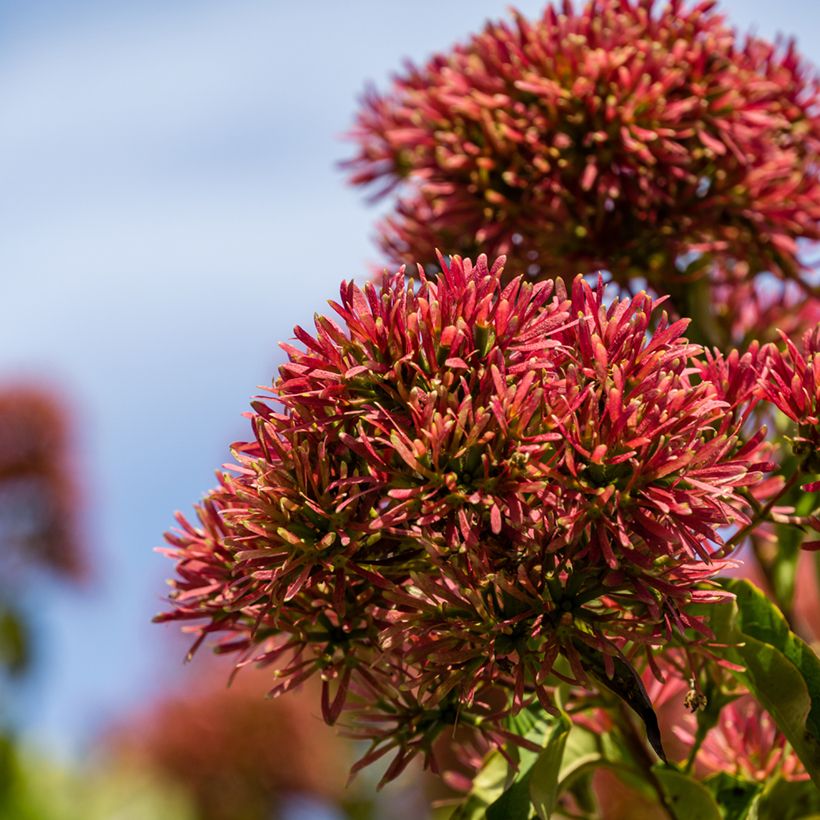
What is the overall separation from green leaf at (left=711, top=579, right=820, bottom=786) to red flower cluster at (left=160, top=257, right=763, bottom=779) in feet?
0.45

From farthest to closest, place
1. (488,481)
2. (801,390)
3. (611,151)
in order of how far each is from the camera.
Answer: (611,151)
(801,390)
(488,481)

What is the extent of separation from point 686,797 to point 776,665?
247 millimetres

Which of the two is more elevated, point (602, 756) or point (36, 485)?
point (36, 485)

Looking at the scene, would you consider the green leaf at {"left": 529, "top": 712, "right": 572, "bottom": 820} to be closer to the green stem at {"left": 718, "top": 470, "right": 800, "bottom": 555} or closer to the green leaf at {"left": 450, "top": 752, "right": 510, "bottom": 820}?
the green leaf at {"left": 450, "top": 752, "right": 510, "bottom": 820}

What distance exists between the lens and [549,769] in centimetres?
146

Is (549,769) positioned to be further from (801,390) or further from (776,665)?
(801,390)

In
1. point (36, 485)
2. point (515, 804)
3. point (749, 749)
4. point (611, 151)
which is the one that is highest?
point (36, 485)

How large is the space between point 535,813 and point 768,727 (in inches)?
20.4

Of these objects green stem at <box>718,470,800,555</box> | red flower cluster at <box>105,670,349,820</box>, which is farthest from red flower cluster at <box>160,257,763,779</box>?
red flower cluster at <box>105,670,349,820</box>

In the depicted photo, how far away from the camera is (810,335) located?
4.89ft

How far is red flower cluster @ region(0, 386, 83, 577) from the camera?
5.66 m

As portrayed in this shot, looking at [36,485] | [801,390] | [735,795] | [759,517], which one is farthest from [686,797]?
[36,485]

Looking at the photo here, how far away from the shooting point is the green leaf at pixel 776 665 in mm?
1453

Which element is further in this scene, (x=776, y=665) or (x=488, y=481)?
(x=776, y=665)
